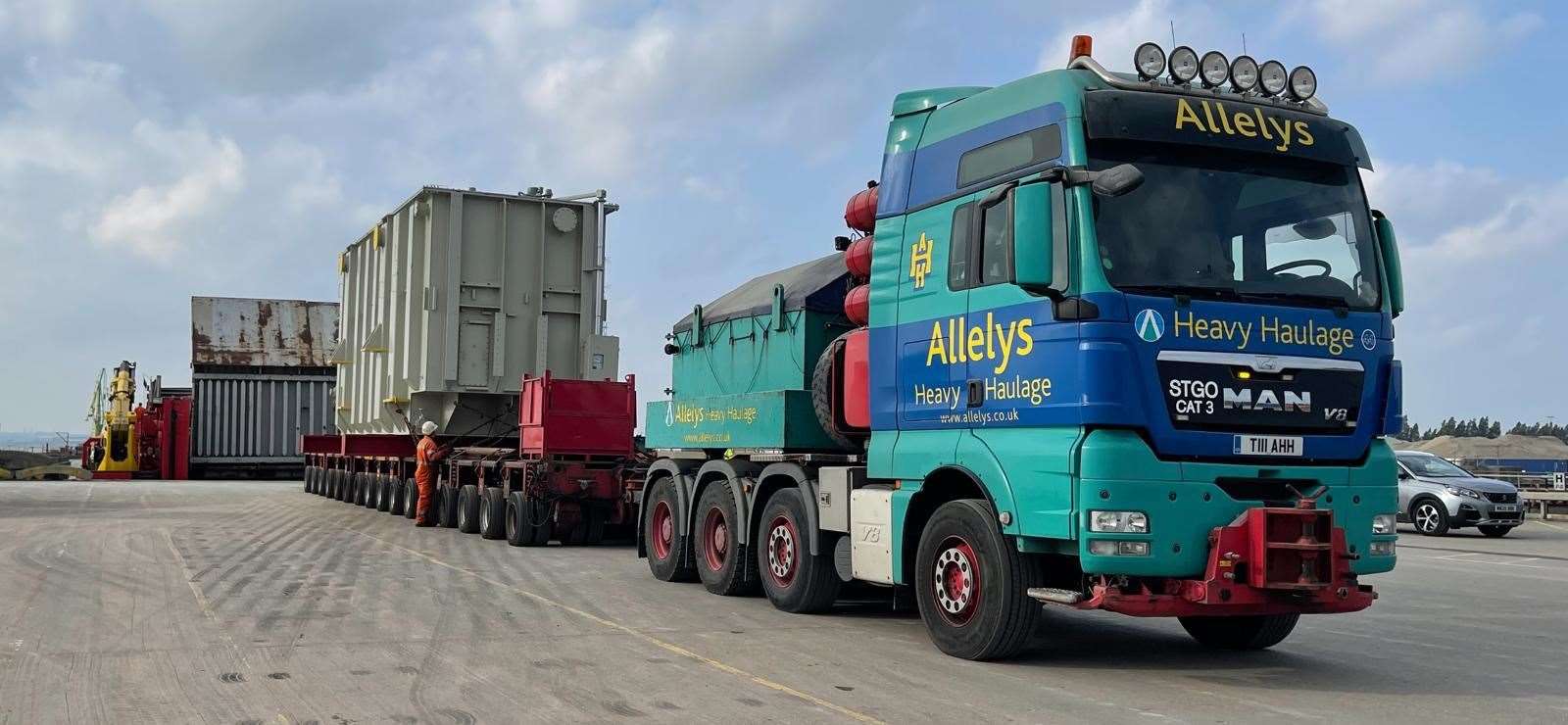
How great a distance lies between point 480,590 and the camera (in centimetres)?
1207

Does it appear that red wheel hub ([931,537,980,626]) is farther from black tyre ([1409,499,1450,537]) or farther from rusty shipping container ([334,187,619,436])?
black tyre ([1409,499,1450,537])

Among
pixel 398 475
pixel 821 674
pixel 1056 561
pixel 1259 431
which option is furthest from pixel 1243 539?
pixel 398 475

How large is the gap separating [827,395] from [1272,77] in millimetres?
3906

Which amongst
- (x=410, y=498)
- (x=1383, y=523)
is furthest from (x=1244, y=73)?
(x=410, y=498)

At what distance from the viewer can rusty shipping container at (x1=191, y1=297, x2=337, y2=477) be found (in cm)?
4119

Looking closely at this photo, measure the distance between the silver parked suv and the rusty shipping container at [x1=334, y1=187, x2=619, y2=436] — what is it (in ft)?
44.6

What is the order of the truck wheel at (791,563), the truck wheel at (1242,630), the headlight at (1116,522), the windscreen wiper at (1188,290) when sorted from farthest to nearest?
the truck wheel at (791,563) < the truck wheel at (1242,630) < the windscreen wiper at (1188,290) < the headlight at (1116,522)

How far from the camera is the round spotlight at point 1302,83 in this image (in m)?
8.51

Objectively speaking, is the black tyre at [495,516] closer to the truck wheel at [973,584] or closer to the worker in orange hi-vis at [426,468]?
the worker in orange hi-vis at [426,468]

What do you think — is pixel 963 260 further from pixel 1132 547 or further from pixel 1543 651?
pixel 1543 651

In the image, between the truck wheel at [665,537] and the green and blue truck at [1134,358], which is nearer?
the green and blue truck at [1134,358]

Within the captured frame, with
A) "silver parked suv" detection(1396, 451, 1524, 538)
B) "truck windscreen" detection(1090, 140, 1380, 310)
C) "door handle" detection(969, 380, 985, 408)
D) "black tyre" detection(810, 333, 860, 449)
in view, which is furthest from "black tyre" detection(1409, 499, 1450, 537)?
"door handle" detection(969, 380, 985, 408)

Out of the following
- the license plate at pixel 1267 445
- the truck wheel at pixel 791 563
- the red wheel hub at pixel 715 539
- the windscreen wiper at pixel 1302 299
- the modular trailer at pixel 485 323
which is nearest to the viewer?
the license plate at pixel 1267 445

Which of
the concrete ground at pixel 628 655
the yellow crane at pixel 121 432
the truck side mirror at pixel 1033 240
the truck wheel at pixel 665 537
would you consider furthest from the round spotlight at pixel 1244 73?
the yellow crane at pixel 121 432
